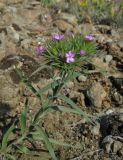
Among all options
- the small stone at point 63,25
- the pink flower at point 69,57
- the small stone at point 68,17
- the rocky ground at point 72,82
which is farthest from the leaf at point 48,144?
the small stone at point 68,17

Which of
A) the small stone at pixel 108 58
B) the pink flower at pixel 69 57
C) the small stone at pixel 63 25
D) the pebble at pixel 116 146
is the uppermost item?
the pink flower at pixel 69 57

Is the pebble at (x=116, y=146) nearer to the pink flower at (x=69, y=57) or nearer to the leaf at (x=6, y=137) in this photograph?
the leaf at (x=6, y=137)

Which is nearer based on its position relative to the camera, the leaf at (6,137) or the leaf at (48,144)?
the leaf at (48,144)

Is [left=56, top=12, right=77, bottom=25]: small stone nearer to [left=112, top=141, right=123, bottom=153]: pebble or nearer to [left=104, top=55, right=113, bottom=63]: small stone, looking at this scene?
[left=104, top=55, right=113, bottom=63]: small stone

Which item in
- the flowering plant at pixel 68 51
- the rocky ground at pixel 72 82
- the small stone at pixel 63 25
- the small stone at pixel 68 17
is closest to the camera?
the flowering plant at pixel 68 51

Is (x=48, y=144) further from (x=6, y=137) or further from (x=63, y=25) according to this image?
(x=63, y=25)

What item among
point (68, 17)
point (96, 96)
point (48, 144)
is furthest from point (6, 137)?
point (68, 17)

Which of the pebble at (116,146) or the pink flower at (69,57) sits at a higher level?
the pink flower at (69,57)

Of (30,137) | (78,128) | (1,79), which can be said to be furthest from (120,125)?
(1,79)
